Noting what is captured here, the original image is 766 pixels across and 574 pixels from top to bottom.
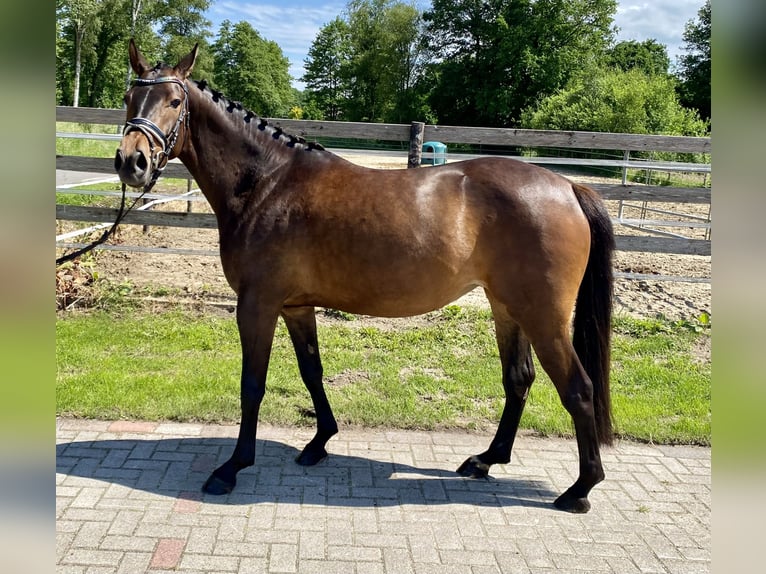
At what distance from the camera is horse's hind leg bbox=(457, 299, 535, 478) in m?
3.71

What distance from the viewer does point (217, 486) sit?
332 cm

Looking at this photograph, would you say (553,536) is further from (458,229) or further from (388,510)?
(458,229)

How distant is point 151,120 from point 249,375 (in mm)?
1591

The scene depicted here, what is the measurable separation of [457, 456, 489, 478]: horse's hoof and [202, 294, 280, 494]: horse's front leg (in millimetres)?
1374

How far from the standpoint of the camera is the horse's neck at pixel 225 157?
3418 mm

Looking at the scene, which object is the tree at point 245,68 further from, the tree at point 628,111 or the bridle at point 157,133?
the bridle at point 157,133

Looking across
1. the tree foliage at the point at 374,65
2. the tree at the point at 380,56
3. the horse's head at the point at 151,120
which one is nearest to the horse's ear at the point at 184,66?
the horse's head at the point at 151,120

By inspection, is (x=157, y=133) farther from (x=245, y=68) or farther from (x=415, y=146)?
(x=245, y=68)

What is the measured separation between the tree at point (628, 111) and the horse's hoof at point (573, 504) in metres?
29.1

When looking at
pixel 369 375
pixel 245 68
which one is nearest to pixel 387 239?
pixel 369 375

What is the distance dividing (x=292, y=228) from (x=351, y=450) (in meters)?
1.67
